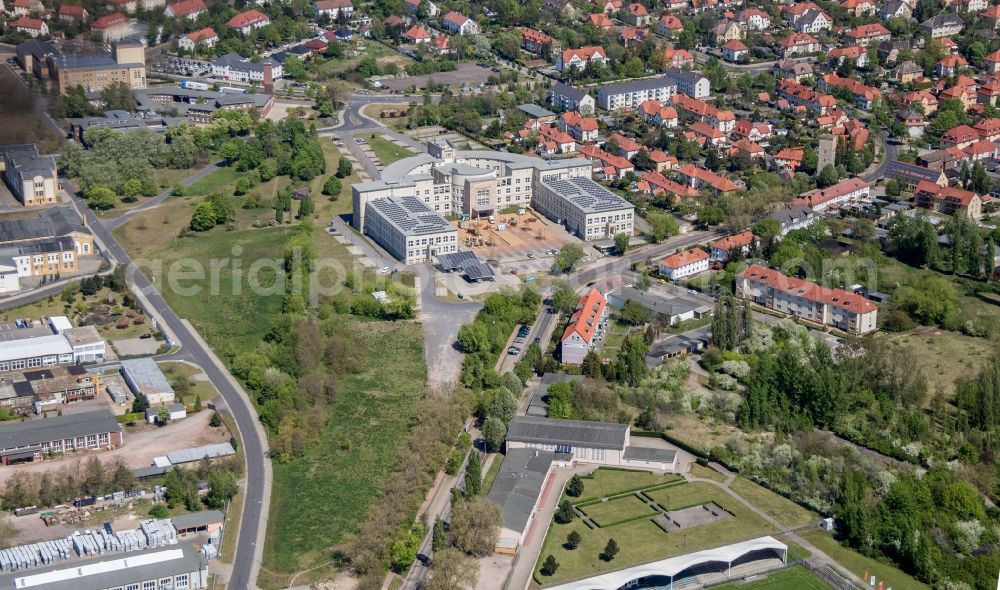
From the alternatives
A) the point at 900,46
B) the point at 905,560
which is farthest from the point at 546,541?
the point at 900,46

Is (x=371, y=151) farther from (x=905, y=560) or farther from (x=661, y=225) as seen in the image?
(x=905, y=560)

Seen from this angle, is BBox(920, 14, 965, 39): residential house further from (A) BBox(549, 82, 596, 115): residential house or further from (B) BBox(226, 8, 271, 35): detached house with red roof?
(B) BBox(226, 8, 271, 35): detached house with red roof

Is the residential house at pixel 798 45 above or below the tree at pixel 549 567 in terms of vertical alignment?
above

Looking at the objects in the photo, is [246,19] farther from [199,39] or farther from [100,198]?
[100,198]

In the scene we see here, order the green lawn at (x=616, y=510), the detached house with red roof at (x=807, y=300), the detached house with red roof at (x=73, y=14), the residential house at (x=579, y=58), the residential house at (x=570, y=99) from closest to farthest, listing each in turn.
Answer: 1. the green lawn at (x=616, y=510)
2. the detached house with red roof at (x=807, y=300)
3. the residential house at (x=570, y=99)
4. the detached house with red roof at (x=73, y=14)
5. the residential house at (x=579, y=58)

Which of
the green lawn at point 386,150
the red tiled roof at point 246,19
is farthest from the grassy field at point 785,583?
the red tiled roof at point 246,19

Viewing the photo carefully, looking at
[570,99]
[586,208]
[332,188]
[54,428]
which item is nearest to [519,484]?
[54,428]

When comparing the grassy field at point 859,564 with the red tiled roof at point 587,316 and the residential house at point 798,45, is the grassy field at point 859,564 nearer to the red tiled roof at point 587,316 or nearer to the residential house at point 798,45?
the red tiled roof at point 587,316

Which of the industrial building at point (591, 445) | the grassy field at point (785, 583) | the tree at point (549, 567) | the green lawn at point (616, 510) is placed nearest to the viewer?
the grassy field at point (785, 583)
